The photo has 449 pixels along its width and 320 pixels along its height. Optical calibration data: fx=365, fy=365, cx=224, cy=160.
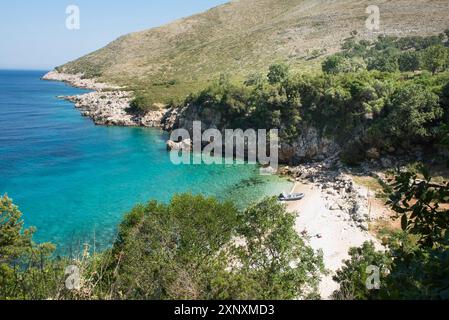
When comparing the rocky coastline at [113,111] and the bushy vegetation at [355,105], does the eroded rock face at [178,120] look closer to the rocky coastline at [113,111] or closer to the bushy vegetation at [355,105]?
the rocky coastline at [113,111]

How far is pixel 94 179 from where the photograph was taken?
48.8 meters

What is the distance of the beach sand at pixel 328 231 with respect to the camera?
1136 inches

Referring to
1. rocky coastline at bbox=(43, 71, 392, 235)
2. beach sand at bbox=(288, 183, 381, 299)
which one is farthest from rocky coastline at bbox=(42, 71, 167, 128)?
beach sand at bbox=(288, 183, 381, 299)

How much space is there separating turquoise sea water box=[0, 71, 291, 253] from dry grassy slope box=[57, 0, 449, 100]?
29880mm

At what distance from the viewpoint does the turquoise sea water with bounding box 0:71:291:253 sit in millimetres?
36469

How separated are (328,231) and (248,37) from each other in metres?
113

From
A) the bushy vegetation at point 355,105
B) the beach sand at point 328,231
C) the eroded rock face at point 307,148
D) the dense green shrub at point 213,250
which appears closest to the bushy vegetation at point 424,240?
the dense green shrub at point 213,250

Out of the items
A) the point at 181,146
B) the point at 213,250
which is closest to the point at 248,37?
the point at 181,146

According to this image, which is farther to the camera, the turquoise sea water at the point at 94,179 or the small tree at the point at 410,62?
the small tree at the point at 410,62

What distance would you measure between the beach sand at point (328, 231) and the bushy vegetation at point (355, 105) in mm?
13724

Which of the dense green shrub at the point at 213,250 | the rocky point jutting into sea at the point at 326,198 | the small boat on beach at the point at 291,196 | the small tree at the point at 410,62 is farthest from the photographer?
the small tree at the point at 410,62

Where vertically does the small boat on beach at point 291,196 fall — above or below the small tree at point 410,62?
below
